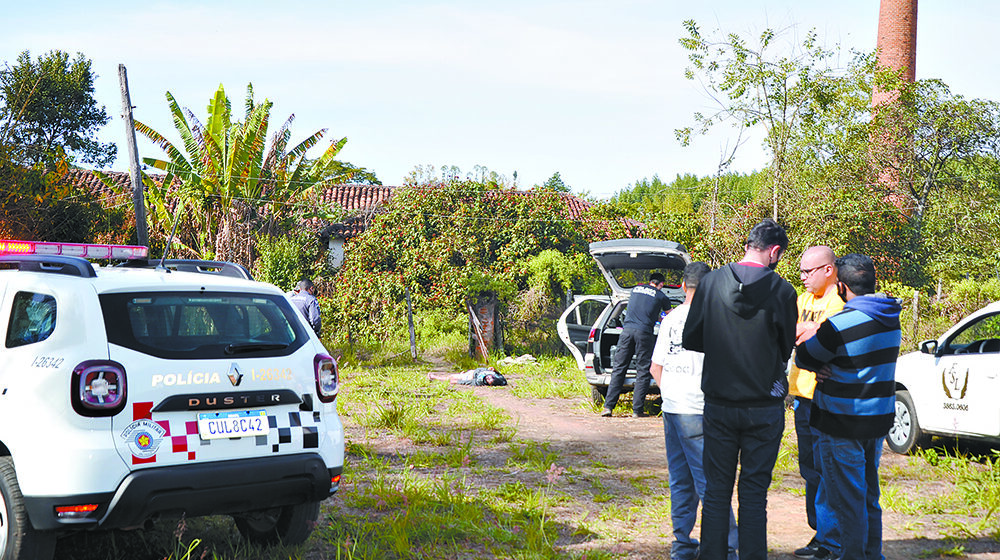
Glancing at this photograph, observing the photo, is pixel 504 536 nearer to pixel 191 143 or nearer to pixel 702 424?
pixel 702 424

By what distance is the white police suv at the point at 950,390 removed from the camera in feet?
23.6

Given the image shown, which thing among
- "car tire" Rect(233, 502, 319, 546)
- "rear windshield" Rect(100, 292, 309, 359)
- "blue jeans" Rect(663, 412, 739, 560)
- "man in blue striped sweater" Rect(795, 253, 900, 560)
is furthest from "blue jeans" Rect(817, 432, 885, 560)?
"rear windshield" Rect(100, 292, 309, 359)

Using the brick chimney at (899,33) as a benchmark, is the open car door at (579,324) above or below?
below

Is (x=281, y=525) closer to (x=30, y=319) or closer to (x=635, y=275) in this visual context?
(x=30, y=319)

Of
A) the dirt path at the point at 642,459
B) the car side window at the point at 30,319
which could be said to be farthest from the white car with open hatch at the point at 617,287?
the car side window at the point at 30,319

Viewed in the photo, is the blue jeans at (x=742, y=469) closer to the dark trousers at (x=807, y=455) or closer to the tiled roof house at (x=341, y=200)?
the dark trousers at (x=807, y=455)

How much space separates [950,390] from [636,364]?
367cm

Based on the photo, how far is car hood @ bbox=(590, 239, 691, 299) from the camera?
10.6m

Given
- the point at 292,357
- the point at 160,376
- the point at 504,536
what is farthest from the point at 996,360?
the point at 160,376

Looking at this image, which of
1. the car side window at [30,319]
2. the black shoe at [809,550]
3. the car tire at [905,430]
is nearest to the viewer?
the car side window at [30,319]

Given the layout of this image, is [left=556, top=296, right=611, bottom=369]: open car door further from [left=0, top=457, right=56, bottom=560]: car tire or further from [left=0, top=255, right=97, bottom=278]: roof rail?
[left=0, top=457, right=56, bottom=560]: car tire

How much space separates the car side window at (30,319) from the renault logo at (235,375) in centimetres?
92

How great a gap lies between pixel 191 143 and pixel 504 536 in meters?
17.9

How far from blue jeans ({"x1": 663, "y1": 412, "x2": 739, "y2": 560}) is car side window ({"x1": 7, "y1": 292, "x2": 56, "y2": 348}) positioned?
348cm
